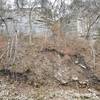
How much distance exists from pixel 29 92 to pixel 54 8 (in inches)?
304

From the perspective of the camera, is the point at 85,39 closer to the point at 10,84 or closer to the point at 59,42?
the point at 59,42

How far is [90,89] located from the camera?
10.6 meters

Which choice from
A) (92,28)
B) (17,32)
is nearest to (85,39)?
(92,28)

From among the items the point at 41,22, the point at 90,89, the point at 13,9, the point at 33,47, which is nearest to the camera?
the point at 90,89

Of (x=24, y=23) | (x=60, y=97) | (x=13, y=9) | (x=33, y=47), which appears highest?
(x=13, y=9)

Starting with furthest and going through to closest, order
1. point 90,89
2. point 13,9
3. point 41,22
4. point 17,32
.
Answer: point 41,22, point 13,9, point 17,32, point 90,89

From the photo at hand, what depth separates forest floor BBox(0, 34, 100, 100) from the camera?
10094 mm

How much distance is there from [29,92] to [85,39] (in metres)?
6.07

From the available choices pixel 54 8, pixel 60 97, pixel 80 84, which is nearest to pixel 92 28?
pixel 54 8

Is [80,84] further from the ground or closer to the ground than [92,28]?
closer to the ground

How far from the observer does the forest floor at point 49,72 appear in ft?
33.1

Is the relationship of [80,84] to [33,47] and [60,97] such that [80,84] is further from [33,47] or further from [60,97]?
[33,47]

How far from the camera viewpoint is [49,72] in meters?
11.3

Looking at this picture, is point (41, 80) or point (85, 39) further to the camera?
point (85, 39)
